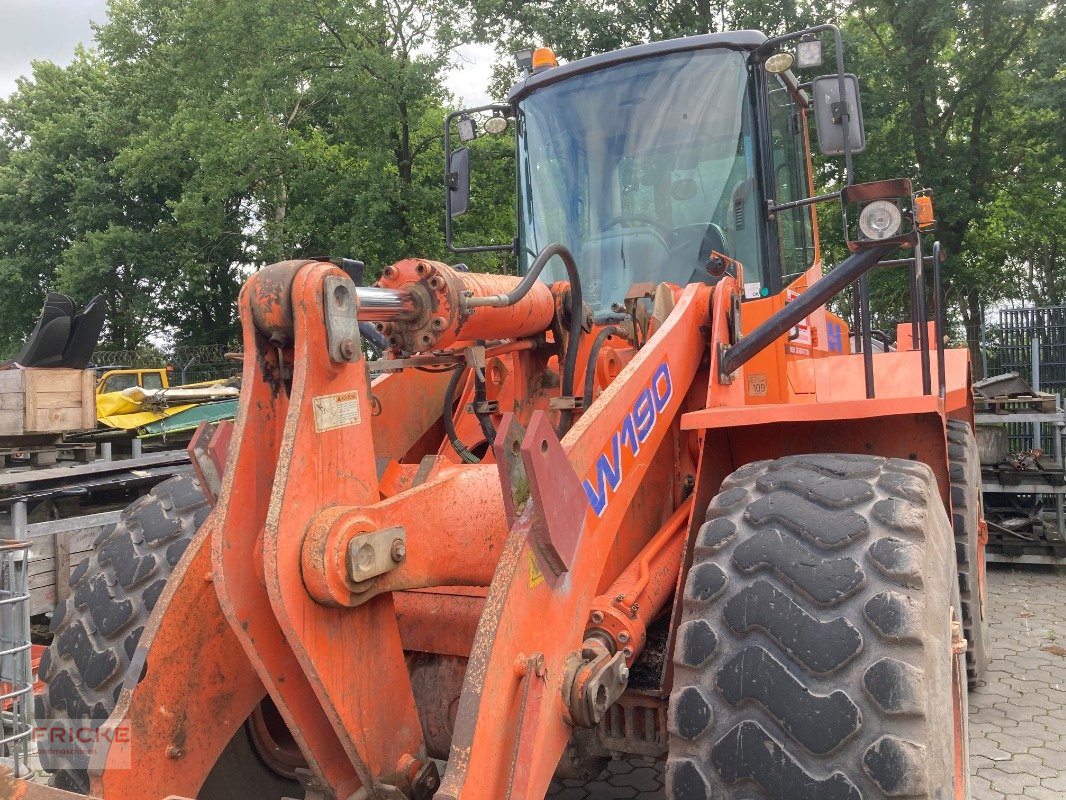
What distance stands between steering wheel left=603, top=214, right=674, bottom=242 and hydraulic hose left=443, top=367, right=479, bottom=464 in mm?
1037

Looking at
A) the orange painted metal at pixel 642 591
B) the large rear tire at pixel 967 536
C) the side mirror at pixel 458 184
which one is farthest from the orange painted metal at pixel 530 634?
the large rear tire at pixel 967 536

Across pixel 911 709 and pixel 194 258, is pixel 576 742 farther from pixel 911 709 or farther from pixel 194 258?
pixel 194 258

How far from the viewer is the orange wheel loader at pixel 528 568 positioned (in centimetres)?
226

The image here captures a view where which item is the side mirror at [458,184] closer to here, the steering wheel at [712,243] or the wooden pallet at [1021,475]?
the steering wheel at [712,243]

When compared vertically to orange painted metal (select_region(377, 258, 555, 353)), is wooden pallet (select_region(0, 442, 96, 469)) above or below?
below

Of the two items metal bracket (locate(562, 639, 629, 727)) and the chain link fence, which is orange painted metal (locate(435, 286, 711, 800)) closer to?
metal bracket (locate(562, 639, 629, 727))

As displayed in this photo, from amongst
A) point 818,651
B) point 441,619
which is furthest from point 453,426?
point 818,651

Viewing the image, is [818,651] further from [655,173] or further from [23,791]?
[655,173]

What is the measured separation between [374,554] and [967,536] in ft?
12.2

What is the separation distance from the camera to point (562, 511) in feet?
7.61

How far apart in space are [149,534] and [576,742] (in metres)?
1.80

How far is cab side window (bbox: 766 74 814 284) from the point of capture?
4.20 m

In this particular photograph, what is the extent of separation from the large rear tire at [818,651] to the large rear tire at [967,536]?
2.32 metres

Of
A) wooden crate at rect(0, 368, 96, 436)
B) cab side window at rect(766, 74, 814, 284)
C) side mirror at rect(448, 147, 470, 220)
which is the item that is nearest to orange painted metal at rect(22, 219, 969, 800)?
cab side window at rect(766, 74, 814, 284)
